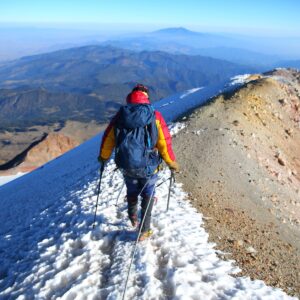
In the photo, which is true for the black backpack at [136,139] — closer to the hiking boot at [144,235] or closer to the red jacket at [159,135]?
the red jacket at [159,135]

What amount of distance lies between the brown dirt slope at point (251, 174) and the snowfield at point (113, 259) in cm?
70

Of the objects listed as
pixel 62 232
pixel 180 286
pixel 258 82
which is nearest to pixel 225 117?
pixel 258 82

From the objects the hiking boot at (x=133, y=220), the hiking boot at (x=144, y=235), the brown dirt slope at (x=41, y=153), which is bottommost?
the brown dirt slope at (x=41, y=153)

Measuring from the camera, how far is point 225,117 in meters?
21.8

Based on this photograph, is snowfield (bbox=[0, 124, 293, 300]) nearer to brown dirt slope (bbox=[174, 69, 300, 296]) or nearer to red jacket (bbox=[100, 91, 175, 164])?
brown dirt slope (bbox=[174, 69, 300, 296])

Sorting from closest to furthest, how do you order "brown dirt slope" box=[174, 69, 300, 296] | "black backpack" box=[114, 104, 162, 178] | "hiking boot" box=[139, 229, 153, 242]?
"black backpack" box=[114, 104, 162, 178] → "hiking boot" box=[139, 229, 153, 242] → "brown dirt slope" box=[174, 69, 300, 296]

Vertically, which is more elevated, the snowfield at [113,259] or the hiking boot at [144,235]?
the hiking boot at [144,235]

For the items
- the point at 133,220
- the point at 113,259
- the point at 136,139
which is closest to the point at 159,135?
the point at 136,139

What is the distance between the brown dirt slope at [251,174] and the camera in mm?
9547

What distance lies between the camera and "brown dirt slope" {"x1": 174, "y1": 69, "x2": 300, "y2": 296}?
31.3 feet

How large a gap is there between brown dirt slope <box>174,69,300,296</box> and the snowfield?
0.70 m

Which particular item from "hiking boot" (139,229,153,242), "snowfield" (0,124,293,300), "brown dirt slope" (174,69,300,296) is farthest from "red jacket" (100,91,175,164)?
"brown dirt slope" (174,69,300,296)

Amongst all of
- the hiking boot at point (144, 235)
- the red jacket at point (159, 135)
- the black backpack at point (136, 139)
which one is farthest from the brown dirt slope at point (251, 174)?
the black backpack at point (136, 139)

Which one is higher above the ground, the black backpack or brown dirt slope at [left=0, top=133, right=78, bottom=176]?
the black backpack
